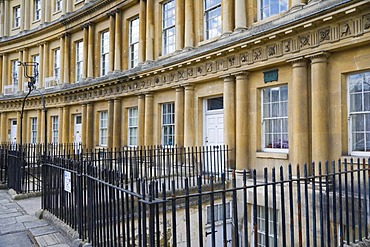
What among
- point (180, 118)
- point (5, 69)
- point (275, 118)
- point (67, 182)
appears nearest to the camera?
point (67, 182)

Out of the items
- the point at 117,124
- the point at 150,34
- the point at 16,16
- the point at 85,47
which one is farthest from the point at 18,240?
the point at 16,16

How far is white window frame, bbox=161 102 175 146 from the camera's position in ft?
46.1

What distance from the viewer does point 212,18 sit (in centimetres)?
1227

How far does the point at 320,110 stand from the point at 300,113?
585 millimetres

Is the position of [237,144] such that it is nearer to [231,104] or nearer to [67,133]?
[231,104]

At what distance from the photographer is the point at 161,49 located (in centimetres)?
1471

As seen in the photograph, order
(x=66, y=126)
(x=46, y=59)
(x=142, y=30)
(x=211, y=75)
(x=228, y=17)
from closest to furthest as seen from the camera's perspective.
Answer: (x=228, y=17) → (x=211, y=75) → (x=142, y=30) → (x=66, y=126) → (x=46, y=59)

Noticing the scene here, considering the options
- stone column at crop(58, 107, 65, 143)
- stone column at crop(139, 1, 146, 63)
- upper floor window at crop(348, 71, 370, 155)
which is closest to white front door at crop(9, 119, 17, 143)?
stone column at crop(58, 107, 65, 143)

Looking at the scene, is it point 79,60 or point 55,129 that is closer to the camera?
point 79,60

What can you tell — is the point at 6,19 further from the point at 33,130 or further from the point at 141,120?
the point at 141,120

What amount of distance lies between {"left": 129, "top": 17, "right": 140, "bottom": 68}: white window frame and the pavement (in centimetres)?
1042

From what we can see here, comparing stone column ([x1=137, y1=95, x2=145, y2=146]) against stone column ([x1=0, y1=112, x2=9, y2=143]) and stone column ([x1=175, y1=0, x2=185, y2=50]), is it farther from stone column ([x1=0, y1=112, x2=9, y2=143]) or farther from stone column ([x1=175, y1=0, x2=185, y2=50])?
stone column ([x1=0, y1=112, x2=9, y2=143])

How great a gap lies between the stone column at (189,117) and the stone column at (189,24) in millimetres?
1910

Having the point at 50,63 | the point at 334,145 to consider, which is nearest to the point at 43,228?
the point at 334,145
